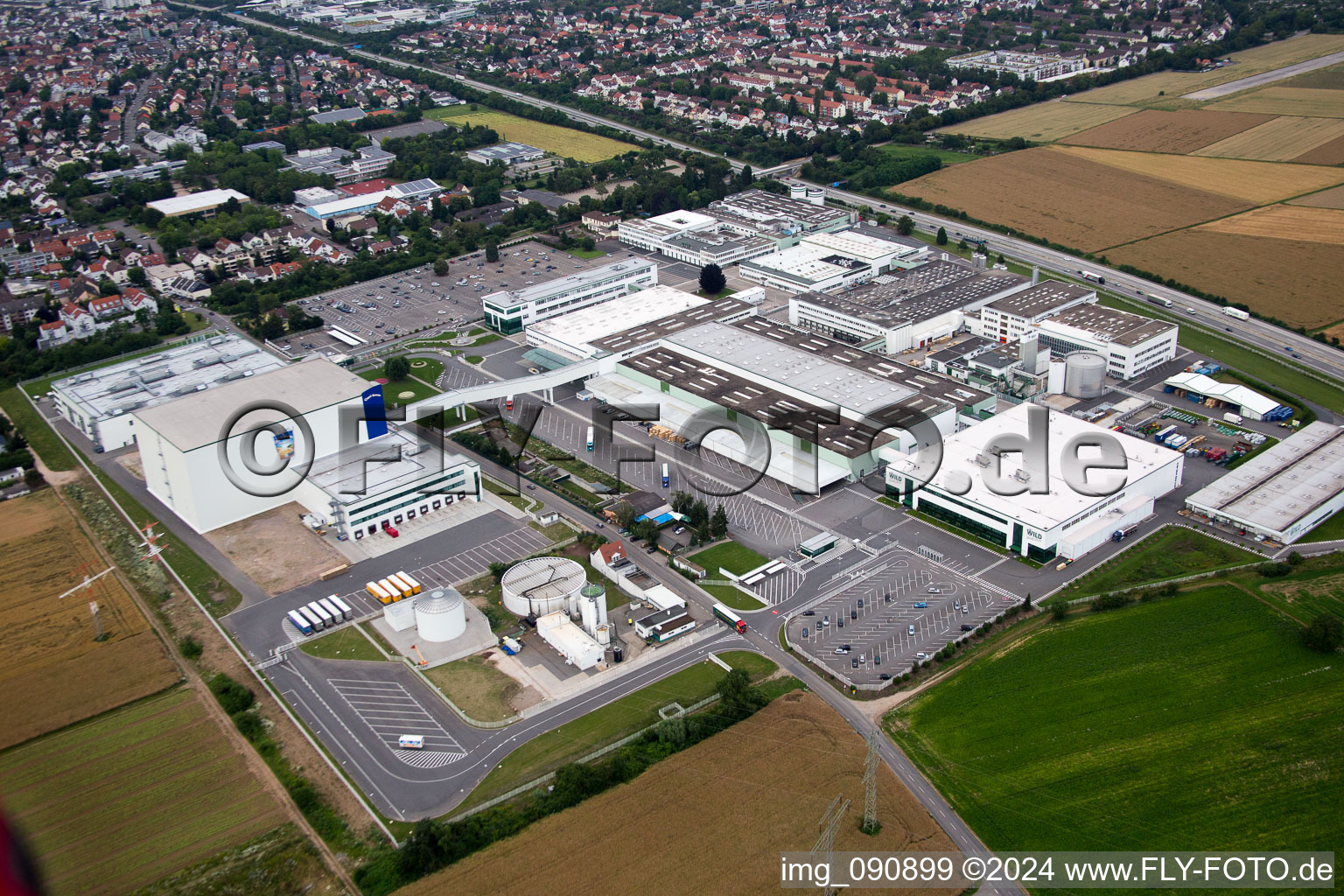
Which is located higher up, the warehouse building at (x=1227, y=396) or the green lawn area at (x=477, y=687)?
the warehouse building at (x=1227, y=396)

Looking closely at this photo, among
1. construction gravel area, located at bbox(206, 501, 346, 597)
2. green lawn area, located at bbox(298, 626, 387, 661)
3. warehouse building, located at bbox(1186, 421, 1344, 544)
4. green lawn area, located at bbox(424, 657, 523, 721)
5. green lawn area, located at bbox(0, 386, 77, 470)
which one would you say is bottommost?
green lawn area, located at bbox(424, 657, 523, 721)

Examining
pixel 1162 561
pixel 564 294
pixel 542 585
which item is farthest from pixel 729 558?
pixel 564 294

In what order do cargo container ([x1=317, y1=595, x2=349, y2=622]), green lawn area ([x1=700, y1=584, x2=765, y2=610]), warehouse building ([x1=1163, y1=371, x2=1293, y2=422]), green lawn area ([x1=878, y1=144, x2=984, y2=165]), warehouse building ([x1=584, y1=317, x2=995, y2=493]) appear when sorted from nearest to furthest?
1. cargo container ([x1=317, y1=595, x2=349, y2=622])
2. green lawn area ([x1=700, y1=584, x2=765, y2=610])
3. warehouse building ([x1=584, y1=317, x2=995, y2=493])
4. warehouse building ([x1=1163, y1=371, x2=1293, y2=422])
5. green lawn area ([x1=878, y1=144, x2=984, y2=165])

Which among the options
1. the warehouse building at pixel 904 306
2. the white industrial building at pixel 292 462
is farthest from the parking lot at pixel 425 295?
the warehouse building at pixel 904 306

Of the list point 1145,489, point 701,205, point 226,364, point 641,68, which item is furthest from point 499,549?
point 641,68

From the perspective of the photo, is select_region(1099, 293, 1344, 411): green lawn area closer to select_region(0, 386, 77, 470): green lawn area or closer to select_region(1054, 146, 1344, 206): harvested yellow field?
select_region(1054, 146, 1344, 206): harvested yellow field

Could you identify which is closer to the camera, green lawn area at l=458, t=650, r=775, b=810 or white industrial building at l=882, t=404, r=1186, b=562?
green lawn area at l=458, t=650, r=775, b=810

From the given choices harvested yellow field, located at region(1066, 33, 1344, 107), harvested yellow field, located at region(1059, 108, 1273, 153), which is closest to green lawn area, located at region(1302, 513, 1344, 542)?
harvested yellow field, located at region(1059, 108, 1273, 153)

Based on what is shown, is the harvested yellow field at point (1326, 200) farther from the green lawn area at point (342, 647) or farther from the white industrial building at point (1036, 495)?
the green lawn area at point (342, 647)
